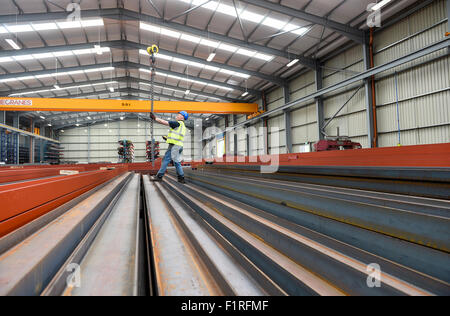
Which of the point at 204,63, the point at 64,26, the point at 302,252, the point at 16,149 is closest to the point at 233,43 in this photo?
the point at 204,63

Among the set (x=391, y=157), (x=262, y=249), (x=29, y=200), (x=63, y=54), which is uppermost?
(x=63, y=54)

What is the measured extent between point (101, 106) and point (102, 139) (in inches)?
455

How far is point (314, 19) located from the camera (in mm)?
6273

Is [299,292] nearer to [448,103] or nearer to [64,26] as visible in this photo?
[448,103]

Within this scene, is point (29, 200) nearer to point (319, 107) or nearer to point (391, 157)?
point (391, 157)

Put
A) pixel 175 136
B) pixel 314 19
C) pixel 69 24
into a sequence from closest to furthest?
pixel 175 136 → pixel 314 19 → pixel 69 24

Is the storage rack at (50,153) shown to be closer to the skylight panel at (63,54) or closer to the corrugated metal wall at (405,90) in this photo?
the skylight panel at (63,54)

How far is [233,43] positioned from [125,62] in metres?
6.25

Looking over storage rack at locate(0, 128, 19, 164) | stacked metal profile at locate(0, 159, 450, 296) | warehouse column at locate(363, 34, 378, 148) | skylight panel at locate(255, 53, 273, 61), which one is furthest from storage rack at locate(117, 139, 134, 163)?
stacked metal profile at locate(0, 159, 450, 296)

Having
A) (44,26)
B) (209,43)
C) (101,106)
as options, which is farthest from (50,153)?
(209,43)

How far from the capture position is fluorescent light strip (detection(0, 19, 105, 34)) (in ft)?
23.7

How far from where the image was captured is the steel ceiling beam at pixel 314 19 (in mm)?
5898

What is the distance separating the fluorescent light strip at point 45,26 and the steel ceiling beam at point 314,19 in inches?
227

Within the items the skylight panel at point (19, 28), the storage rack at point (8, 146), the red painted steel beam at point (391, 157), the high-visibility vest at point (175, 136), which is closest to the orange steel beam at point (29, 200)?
the high-visibility vest at point (175, 136)
